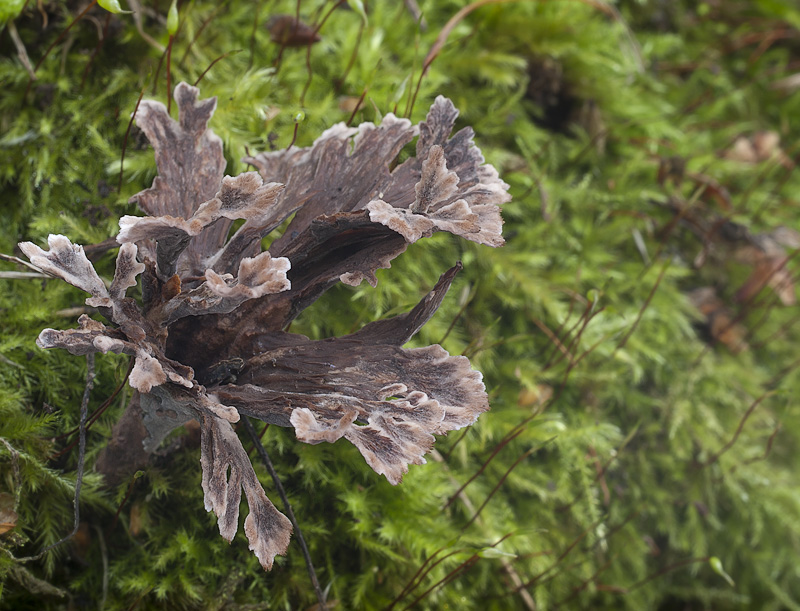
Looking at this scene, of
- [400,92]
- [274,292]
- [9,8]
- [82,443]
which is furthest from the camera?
[400,92]

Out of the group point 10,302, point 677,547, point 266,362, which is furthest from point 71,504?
point 677,547

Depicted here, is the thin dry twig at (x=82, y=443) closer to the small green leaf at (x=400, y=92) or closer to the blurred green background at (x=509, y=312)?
the blurred green background at (x=509, y=312)

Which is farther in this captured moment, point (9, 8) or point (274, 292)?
point (9, 8)

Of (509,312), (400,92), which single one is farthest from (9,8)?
(509,312)

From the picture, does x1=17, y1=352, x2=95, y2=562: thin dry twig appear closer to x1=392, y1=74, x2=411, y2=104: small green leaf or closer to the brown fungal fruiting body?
the brown fungal fruiting body

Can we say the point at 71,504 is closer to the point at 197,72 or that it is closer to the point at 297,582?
the point at 297,582

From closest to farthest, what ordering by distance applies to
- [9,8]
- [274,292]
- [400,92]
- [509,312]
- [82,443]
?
[274,292] < [82,443] < [9,8] < [400,92] < [509,312]

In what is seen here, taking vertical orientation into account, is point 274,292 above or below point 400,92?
below

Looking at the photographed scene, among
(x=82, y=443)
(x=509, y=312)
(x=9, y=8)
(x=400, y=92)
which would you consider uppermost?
(x=400, y=92)

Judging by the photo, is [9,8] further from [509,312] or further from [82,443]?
[509,312]
